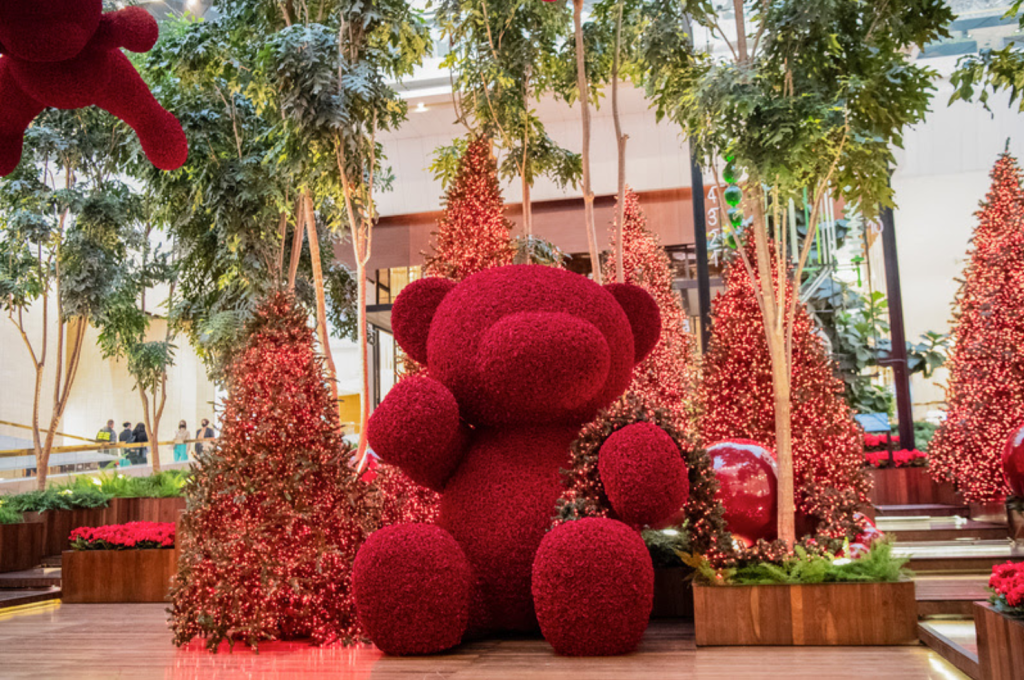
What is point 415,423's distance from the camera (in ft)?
13.1

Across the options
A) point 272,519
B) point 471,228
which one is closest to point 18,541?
point 272,519

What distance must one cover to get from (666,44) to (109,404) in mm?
17190

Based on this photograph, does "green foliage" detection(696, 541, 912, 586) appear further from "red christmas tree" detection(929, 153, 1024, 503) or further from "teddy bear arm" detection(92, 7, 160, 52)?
"red christmas tree" detection(929, 153, 1024, 503)

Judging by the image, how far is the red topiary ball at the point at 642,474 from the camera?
376 cm

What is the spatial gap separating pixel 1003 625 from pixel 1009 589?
0.38 ft

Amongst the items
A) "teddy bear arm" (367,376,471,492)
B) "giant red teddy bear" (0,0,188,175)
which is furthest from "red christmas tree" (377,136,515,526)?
"giant red teddy bear" (0,0,188,175)

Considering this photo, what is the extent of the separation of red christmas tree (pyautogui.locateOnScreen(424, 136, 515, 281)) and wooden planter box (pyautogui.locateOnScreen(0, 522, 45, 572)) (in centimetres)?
551

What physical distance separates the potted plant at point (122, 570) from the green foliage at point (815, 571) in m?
4.55

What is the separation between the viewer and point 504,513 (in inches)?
160

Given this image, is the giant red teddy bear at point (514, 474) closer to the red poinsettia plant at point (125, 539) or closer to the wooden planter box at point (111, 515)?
the red poinsettia plant at point (125, 539)

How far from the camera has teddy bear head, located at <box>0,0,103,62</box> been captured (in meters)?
2.02

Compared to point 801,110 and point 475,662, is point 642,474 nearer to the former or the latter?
point 475,662

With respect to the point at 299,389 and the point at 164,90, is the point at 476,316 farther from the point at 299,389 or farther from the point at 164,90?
the point at 164,90

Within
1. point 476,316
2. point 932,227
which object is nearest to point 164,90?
point 476,316
